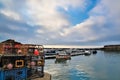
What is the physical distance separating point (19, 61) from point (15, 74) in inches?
84.4

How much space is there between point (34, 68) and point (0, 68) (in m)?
12.0

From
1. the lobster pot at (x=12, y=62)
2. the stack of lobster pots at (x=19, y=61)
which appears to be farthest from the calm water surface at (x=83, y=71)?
the lobster pot at (x=12, y=62)

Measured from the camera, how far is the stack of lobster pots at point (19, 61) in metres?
30.9

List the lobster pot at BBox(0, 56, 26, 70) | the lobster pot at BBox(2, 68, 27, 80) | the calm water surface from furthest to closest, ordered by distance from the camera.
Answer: the calm water surface
the lobster pot at BBox(0, 56, 26, 70)
the lobster pot at BBox(2, 68, 27, 80)

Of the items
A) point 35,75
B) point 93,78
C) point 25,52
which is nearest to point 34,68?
point 35,75

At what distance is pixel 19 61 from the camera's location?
109 feet

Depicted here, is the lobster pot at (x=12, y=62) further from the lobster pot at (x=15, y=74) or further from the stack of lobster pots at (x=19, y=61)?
the lobster pot at (x=15, y=74)

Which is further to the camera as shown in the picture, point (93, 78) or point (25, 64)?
point (93, 78)

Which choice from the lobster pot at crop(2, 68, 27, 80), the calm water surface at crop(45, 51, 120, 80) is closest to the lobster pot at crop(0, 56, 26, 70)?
the lobster pot at crop(2, 68, 27, 80)

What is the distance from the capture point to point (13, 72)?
31938mm

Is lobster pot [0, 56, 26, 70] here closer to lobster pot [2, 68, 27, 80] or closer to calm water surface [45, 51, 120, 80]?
lobster pot [2, 68, 27, 80]

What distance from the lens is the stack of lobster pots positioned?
101 feet

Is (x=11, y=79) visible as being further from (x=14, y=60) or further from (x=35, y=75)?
(x=35, y=75)

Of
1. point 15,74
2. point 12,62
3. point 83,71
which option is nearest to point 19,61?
point 12,62
